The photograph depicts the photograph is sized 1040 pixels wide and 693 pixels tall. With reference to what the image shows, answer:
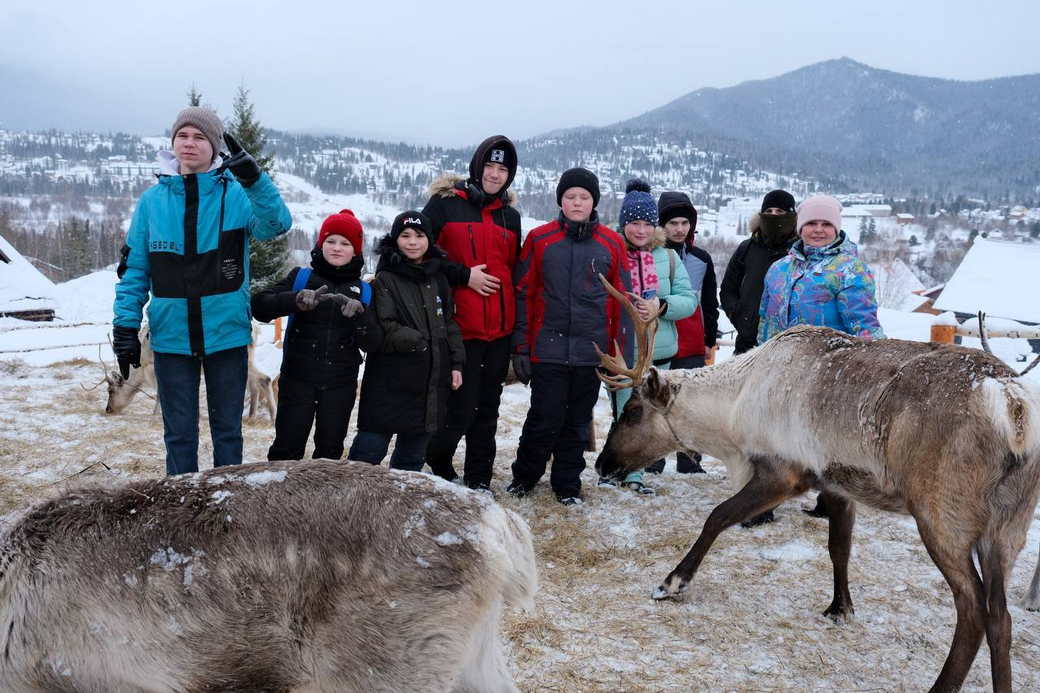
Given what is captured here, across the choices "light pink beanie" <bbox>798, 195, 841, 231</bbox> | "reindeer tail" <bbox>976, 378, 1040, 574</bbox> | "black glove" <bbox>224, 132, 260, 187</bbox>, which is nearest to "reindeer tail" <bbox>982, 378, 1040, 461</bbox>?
"reindeer tail" <bbox>976, 378, 1040, 574</bbox>

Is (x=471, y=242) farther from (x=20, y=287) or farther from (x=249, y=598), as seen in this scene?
(x=20, y=287)

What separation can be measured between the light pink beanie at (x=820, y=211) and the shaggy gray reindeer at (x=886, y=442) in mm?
870

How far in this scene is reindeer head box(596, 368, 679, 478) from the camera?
15.6 ft

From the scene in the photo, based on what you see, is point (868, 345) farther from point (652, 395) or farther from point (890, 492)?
point (652, 395)

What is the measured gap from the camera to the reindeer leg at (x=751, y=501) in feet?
12.5

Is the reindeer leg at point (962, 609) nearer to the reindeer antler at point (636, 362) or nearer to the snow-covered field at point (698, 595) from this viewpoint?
the snow-covered field at point (698, 595)

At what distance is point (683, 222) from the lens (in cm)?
622

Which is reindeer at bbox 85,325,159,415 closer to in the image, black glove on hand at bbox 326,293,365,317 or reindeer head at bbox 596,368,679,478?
black glove on hand at bbox 326,293,365,317

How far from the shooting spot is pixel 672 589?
13.0ft

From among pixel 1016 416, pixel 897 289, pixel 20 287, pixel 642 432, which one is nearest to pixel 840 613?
pixel 1016 416

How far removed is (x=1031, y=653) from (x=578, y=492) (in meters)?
2.98

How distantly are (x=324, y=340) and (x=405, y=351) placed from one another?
0.53m

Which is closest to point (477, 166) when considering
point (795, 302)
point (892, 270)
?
point (795, 302)

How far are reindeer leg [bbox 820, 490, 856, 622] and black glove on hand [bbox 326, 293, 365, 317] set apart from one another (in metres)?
2.82
